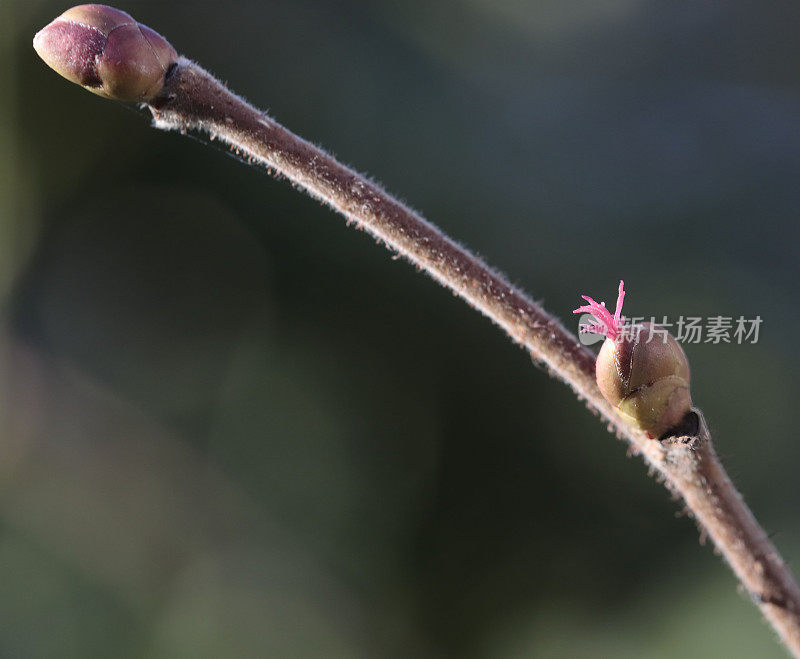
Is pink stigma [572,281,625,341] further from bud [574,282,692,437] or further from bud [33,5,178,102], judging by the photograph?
bud [33,5,178,102]

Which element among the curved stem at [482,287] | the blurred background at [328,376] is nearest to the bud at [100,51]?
the curved stem at [482,287]

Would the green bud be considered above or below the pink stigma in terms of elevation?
below

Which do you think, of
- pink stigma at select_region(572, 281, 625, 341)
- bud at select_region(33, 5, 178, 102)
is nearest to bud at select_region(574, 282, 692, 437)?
pink stigma at select_region(572, 281, 625, 341)

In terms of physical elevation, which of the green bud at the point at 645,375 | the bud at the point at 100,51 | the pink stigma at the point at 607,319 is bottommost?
the green bud at the point at 645,375

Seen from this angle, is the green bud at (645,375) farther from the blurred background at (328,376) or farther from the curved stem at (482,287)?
the blurred background at (328,376)

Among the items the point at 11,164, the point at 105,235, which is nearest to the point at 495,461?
the point at 105,235

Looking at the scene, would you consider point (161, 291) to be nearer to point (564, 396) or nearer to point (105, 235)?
point (105, 235)

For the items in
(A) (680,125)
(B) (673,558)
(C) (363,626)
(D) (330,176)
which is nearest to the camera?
(D) (330,176)
